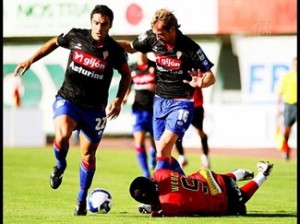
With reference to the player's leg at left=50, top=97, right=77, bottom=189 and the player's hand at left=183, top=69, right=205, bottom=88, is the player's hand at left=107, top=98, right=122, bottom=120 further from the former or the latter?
the player's hand at left=183, top=69, right=205, bottom=88

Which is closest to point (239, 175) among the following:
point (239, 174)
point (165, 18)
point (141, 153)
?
point (239, 174)

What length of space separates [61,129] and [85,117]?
0.31m

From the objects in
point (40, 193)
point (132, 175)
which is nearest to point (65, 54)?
point (132, 175)

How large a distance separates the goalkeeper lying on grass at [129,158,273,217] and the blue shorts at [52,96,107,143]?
0.85 meters

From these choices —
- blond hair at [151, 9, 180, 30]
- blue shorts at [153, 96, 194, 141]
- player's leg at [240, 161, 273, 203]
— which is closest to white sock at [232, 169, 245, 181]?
player's leg at [240, 161, 273, 203]

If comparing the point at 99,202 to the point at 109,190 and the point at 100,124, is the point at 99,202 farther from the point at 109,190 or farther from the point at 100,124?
the point at 109,190

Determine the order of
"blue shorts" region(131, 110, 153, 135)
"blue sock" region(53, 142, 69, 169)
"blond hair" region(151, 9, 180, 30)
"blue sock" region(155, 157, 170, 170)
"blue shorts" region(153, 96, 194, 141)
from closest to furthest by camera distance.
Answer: "blue sock" region(53, 142, 69, 169)
"blond hair" region(151, 9, 180, 30)
"blue sock" region(155, 157, 170, 170)
"blue shorts" region(153, 96, 194, 141)
"blue shorts" region(131, 110, 153, 135)

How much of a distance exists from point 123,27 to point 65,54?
9.02 ft

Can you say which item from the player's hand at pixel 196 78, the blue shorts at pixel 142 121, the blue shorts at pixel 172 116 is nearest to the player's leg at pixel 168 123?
the blue shorts at pixel 172 116

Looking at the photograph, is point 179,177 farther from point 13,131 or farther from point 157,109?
point 13,131

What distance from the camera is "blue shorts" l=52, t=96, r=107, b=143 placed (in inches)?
413

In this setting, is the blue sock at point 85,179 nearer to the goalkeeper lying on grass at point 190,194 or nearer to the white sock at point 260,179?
the goalkeeper lying on grass at point 190,194

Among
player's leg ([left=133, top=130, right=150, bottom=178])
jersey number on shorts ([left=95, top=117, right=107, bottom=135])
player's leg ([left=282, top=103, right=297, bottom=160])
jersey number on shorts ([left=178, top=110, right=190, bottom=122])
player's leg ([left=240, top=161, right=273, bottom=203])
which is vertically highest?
jersey number on shorts ([left=95, top=117, right=107, bottom=135])

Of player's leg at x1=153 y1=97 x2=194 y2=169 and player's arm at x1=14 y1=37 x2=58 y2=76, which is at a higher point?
player's arm at x1=14 y1=37 x2=58 y2=76
